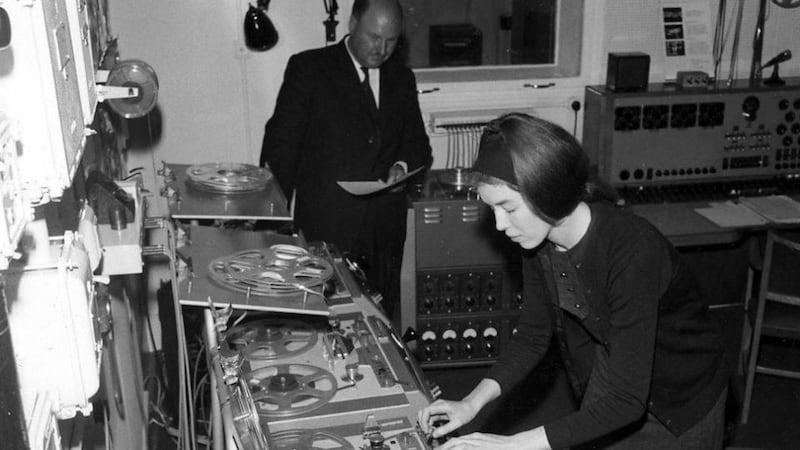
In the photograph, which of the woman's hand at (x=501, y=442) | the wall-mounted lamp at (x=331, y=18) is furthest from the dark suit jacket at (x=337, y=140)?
the woman's hand at (x=501, y=442)

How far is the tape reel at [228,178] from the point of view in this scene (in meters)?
2.98

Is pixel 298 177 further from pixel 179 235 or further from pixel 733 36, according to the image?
pixel 733 36

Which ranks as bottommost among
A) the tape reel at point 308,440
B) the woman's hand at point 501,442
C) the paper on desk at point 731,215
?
the paper on desk at point 731,215

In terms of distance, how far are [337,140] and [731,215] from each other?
6.31 ft

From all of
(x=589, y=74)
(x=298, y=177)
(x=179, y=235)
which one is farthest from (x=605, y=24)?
(x=179, y=235)

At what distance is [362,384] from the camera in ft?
6.96

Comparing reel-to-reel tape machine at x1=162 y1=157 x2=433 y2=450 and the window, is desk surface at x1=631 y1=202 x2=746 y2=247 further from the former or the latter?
reel-to-reel tape machine at x1=162 y1=157 x2=433 y2=450

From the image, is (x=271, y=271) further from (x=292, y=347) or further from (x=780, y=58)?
(x=780, y=58)

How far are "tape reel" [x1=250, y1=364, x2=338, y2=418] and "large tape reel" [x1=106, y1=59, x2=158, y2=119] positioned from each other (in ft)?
3.69

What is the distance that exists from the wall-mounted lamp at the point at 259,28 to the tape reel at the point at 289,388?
2194 millimetres

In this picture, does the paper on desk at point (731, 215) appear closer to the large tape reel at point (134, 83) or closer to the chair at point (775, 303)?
the chair at point (775, 303)

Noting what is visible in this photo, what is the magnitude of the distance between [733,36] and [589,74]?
817 mm

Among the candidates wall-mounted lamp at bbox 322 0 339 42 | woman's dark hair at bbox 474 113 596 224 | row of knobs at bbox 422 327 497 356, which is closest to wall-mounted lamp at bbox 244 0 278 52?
wall-mounted lamp at bbox 322 0 339 42

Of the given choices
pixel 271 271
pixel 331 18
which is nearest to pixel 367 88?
pixel 331 18
